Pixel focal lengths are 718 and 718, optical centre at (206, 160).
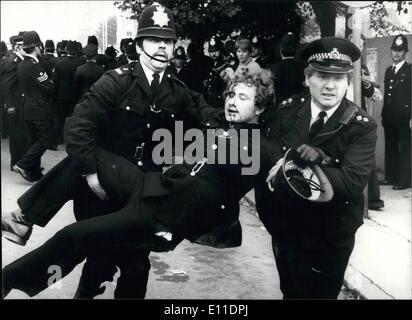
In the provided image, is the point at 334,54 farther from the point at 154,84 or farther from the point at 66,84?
the point at 66,84

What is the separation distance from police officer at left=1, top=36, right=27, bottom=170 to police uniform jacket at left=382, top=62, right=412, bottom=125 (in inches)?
129

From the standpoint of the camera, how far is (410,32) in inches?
226

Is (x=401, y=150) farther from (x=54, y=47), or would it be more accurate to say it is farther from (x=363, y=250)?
(x=54, y=47)

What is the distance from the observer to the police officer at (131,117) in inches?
164

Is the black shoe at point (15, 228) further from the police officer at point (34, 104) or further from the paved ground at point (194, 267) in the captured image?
the police officer at point (34, 104)

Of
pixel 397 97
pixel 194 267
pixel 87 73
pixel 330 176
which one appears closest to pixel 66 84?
pixel 87 73

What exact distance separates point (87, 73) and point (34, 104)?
1.15m

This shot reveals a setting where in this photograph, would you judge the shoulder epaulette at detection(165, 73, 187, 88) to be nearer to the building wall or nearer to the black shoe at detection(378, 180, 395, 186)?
the building wall

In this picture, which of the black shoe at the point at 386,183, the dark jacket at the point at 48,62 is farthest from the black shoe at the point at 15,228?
the black shoe at the point at 386,183

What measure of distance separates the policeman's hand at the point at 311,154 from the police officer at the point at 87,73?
4.46 feet

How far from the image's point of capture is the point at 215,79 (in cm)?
469

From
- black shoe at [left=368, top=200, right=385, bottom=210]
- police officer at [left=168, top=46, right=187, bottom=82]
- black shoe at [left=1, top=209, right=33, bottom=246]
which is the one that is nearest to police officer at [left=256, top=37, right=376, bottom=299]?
police officer at [left=168, top=46, right=187, bottom=82]

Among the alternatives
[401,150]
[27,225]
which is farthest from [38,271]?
[401,150]
